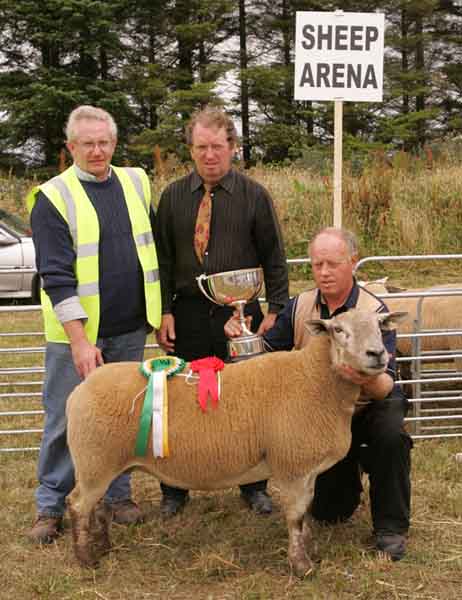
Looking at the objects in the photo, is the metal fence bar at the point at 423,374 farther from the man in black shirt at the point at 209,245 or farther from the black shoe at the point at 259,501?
the black shoe at the point at 259,501

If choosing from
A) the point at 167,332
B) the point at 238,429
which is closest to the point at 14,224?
the point at 167,332

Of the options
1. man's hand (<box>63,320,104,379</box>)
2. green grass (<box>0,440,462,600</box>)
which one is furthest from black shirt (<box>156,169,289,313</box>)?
green grass (<box>0,440,462,600</box>)

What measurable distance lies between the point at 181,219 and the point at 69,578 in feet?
6.27

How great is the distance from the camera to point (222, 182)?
3977 millimetres

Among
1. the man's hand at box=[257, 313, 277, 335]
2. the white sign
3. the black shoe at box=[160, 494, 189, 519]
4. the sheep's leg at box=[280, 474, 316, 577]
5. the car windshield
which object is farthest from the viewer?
the car windshield

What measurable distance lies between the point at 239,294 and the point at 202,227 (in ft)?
1.52

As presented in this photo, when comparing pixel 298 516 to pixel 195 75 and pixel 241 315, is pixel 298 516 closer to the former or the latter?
pixel 241 315

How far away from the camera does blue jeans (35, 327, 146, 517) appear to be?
150 inches

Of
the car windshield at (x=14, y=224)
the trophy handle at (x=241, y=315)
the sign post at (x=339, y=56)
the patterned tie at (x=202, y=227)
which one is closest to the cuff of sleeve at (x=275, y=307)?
the trophy handle at (x=241, y=315)

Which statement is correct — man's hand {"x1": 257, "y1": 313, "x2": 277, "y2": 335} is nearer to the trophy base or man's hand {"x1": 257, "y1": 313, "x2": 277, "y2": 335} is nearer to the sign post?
the trophy base

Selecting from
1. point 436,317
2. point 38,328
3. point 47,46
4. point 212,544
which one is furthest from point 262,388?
point 47,46

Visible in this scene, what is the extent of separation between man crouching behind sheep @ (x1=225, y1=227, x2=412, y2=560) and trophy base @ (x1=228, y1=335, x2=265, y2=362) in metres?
0.09

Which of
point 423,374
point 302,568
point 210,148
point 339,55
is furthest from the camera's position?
point 423,374

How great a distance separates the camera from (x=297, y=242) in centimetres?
1226
